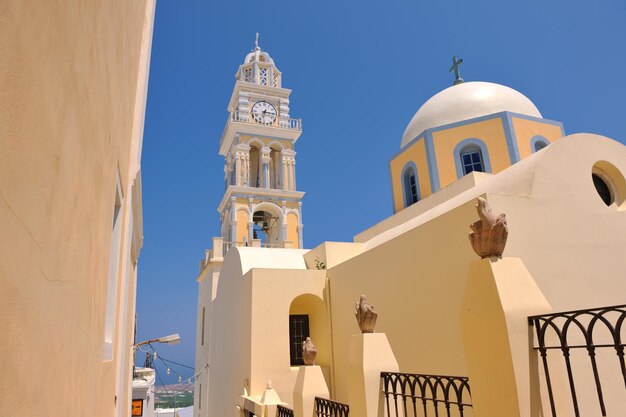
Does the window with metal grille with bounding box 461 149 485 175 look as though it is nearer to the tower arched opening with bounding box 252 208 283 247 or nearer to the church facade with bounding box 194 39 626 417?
the church facade with bounding box 194 39 626 417

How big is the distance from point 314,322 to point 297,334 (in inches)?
21.3

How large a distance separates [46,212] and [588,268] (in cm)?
637

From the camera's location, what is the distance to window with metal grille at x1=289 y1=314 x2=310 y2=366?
1071 centimetres

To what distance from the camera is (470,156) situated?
39.8 feet

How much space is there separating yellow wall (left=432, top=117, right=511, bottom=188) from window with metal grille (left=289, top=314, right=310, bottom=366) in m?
5.22

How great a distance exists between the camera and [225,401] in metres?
12.5

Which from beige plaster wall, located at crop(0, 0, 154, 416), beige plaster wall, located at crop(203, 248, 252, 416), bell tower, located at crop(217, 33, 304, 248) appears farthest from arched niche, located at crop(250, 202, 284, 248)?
beige plaster wall, located at crop(0, 0, 154, 416)

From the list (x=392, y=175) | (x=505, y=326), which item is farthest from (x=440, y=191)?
(x=505, y=326)

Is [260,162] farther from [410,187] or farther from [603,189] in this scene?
[603,189]

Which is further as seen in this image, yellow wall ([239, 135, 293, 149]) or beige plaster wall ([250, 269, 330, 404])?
yellow wall ([239, 135, 293, 149])

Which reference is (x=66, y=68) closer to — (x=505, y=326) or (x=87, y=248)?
(x=87, y=248)

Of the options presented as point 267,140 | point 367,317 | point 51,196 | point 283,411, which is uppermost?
point 267,140

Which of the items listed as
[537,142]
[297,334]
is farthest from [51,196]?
[537,142]

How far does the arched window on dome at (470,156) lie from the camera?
11859mm
